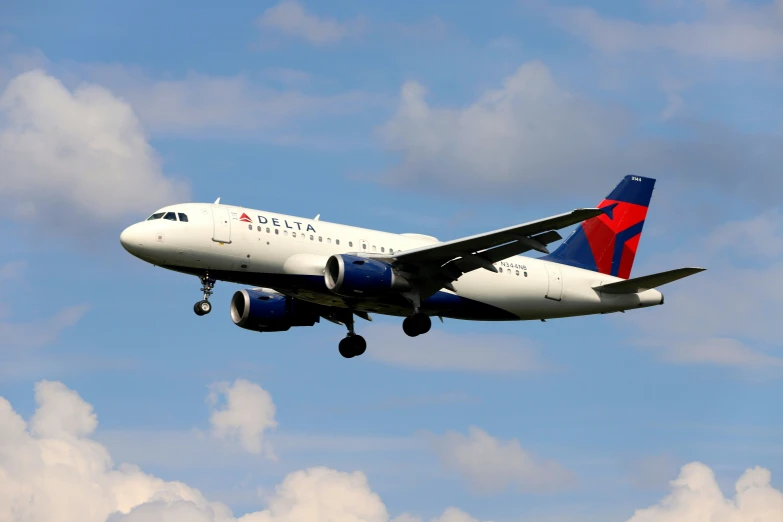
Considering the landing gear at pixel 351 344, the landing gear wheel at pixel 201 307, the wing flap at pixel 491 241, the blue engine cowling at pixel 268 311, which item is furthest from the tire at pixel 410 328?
the landing gear wheel at pixel 201 307

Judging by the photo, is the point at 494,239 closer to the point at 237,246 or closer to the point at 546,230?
the point at 546,230

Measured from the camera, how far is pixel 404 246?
49.0 m

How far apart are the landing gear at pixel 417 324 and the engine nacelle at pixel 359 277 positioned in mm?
2375

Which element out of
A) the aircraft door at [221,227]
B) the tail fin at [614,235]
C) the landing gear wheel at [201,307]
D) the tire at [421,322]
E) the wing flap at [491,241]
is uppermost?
the tail fin at [614,235]

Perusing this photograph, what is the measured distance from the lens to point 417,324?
4841 centimetres

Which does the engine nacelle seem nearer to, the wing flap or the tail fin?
the wing flap

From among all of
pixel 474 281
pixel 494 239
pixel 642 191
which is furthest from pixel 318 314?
pixel 642 191

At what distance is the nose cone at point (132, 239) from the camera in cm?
4494

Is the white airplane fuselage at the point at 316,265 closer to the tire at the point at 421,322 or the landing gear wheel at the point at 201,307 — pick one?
the tire at the point at 421,322

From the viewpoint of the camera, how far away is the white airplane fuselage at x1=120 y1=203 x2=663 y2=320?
45219 mm

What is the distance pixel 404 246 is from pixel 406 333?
347cm

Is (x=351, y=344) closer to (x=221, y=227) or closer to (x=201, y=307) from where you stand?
(x=201, y=307)

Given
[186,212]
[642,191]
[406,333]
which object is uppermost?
[642,191]

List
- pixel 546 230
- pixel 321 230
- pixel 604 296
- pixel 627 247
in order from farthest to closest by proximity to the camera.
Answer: pixel 627 247 → pixel 604 296 → pixel 321 230 → pixel 546 230
